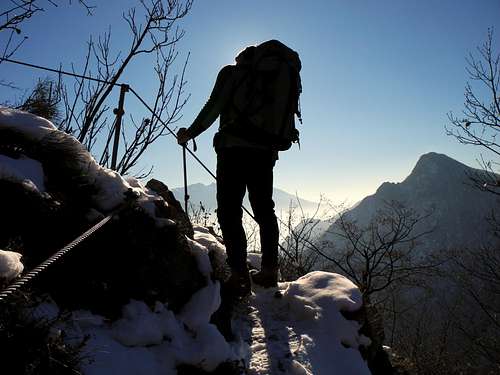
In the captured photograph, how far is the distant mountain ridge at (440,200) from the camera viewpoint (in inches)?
3848

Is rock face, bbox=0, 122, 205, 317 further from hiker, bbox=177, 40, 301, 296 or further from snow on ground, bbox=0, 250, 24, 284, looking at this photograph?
hiker, bbox=177, 40, 301, 296

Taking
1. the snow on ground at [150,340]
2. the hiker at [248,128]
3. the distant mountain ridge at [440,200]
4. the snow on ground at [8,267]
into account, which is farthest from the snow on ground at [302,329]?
the distant mountain ridge at [440,200]

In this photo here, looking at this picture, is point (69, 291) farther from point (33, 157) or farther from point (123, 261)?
point (33, 157)

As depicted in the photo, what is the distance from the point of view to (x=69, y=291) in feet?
5.62

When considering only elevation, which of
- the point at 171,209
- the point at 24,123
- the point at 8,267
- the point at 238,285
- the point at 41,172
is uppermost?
the point at 24,123

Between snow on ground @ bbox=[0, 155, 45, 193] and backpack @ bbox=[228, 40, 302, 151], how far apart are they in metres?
1.48

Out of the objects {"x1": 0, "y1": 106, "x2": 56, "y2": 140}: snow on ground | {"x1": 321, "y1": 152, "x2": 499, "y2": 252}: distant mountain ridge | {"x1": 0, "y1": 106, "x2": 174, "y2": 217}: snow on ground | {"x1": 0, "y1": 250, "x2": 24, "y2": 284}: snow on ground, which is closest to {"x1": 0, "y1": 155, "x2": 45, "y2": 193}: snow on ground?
{"x1": 0, "y1": 106, "x2": 174, "y2": 217}: snow on ground

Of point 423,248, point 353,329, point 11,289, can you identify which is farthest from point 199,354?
point 423,248

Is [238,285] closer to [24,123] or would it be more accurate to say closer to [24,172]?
[24,172]

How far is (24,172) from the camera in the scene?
2.02 meters

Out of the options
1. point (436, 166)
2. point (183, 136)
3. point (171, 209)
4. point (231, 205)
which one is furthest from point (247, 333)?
point (436, 166)

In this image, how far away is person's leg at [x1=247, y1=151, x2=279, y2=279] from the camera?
298cm

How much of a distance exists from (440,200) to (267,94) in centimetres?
13985

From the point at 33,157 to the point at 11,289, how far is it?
146 centimetres
